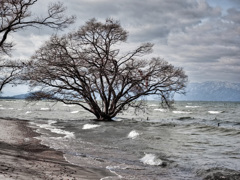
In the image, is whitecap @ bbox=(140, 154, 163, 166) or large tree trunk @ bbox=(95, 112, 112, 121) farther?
large tree trunk @ bbox=(95, 112, 112, 121)

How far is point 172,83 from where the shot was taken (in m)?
22.9

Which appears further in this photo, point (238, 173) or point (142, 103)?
point (142, 103)

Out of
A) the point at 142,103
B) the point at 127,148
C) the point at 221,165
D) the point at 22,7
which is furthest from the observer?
the point at 142,103

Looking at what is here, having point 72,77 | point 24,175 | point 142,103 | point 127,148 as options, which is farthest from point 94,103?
point 24,175

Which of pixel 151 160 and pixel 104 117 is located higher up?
pixel 104 117

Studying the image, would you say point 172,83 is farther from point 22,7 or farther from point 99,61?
point 22,7

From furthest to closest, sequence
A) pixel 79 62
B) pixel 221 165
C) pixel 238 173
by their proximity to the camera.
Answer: pixel 79 62 → pixel 221 165 → pixel 238 173

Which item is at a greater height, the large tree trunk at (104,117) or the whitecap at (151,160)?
the large tree trunk at (104,117)

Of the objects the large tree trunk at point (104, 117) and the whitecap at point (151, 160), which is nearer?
the whitecap at point (151, 160)

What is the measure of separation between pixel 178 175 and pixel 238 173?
1909 millimetres

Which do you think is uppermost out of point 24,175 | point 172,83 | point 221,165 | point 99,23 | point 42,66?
point 99,23

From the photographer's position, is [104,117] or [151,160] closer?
[151,160]

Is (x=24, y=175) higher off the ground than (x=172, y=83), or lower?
lower

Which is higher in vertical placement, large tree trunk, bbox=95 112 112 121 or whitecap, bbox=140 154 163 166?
large tree trunk, bbox=95 112 112 121
